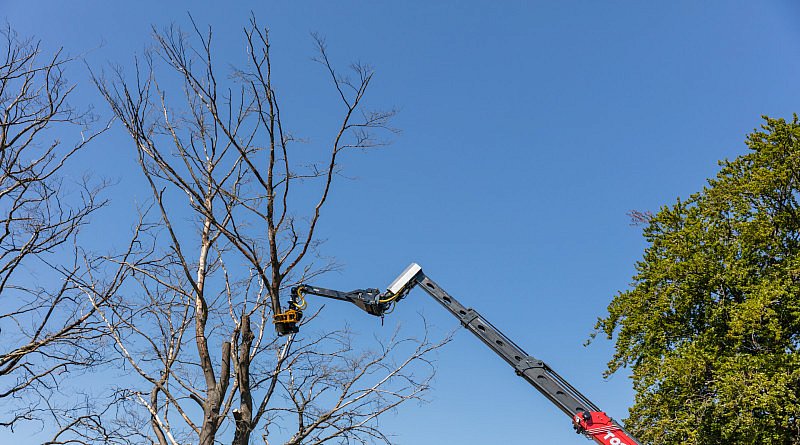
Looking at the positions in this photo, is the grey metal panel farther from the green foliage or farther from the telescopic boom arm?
the green foliage

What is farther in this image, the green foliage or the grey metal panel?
the green foliage

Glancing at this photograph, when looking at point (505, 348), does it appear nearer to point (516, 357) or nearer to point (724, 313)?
point (516, 357)

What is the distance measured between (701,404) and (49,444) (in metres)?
13.0

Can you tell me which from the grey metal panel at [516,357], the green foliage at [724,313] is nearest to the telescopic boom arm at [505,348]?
the grey metal panel at [516,357]

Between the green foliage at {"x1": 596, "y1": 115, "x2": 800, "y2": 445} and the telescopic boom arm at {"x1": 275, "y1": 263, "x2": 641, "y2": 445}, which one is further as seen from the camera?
the green foliage at {"x1": 596, "y1": 115, "x2": 800, "y2": 445}

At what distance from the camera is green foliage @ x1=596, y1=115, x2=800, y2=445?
14.5 m

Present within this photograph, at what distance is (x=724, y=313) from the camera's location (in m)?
15.9

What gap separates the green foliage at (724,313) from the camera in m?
14.5

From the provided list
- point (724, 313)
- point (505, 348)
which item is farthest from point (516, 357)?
point (724, 313)

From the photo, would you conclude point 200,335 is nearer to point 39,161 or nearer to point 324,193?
point 324,193

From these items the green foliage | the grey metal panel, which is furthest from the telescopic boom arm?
the green foliage

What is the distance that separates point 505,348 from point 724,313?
25.2ft

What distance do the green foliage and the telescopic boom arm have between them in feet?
17.6

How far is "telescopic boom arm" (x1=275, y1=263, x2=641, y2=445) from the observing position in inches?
408
